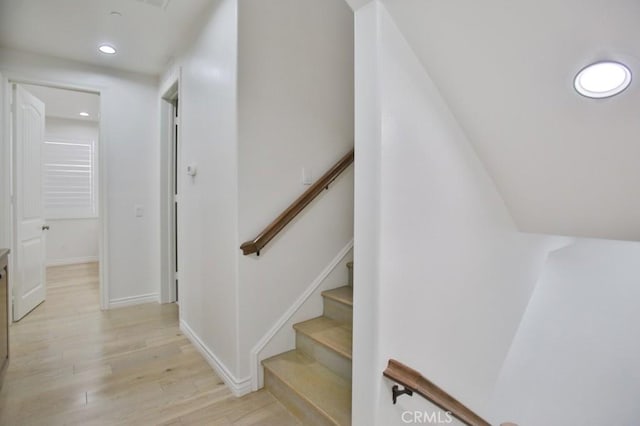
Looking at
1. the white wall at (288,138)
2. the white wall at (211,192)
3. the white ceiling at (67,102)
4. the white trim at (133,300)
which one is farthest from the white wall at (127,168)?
the white wall at (288,138)

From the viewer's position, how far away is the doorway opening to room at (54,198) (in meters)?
3.26

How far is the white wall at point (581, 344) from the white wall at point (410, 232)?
75 centimetres

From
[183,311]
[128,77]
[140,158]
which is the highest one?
[128,77]

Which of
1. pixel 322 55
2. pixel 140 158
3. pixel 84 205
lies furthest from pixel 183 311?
pixel 84 205

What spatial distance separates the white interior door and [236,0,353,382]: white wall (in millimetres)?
2783

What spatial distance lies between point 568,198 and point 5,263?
3360 millimetres

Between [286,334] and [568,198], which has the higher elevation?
[568,198]

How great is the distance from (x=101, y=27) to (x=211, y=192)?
6.01ft

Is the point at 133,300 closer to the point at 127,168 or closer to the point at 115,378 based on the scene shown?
the point at 127,168

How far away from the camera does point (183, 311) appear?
2.99 m

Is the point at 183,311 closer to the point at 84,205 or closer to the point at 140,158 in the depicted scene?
the point at 140,158

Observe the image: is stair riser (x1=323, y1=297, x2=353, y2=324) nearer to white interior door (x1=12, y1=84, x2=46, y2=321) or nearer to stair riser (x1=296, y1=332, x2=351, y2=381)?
stair riser (x1=296, y1=332, x2=351, y2=381)

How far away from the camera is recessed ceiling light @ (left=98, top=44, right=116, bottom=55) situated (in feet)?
10.1

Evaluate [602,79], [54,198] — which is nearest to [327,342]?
[602,79]
